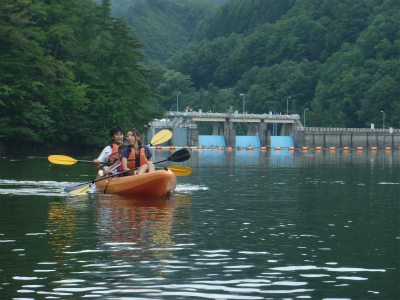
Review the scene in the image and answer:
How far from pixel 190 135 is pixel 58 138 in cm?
7608

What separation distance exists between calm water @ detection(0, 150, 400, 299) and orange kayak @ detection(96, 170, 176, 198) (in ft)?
1.48

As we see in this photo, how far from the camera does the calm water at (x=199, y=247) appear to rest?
11.5 m

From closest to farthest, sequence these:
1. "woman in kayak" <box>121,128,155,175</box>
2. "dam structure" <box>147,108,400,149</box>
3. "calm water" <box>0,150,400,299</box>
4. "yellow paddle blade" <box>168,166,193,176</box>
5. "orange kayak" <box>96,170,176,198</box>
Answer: "calm water" <box>0,150,400,299</box>
"orange kayak" <box>96,170,176,198</box>
"woman in kayak" <box>121,128,155,175</box>
"yellow paddle blade" <box>168,166,193,176</box>
"dam structure" <box>147,108,400,149</box>

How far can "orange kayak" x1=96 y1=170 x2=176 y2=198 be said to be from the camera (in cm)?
2525

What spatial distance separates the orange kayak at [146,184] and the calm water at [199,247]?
45cm

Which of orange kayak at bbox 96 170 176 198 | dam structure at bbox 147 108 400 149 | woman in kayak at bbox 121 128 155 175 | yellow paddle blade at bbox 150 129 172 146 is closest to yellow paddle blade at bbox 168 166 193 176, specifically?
yellow paddle blade at bbox 150 129 172 146

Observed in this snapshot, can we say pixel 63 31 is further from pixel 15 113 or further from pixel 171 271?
pixel 171 271

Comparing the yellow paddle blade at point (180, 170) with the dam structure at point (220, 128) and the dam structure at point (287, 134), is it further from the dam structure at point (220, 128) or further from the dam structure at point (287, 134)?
the dam structure at point (287, 134)

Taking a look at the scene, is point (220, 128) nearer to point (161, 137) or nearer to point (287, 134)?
point (287, 134)

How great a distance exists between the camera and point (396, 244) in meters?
15.5

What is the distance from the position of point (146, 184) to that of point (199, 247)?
34.5 ft

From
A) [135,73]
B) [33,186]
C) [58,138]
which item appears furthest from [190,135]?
[33,186]

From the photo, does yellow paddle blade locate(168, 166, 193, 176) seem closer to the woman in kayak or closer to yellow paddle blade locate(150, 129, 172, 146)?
yellow paddle blade locate(150, 129, 172, 146)

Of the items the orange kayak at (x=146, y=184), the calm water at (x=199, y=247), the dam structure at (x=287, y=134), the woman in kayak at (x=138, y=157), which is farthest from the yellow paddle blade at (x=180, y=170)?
the dam structure at (x=287, y=134)
